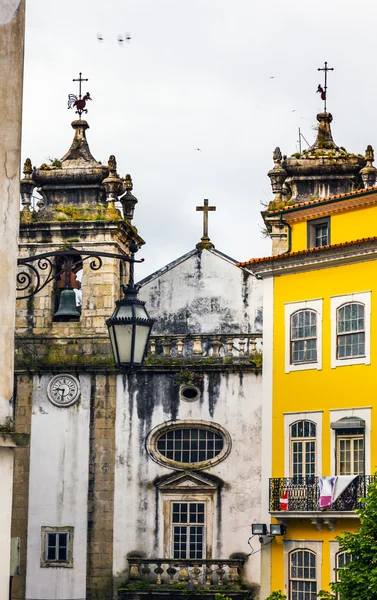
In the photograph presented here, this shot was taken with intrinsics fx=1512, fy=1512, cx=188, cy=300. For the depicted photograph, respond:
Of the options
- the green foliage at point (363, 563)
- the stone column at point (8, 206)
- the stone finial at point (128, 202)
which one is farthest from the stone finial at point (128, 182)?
the stone column at point (8, 206)

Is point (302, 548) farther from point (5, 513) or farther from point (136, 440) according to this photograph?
point (5, 513)

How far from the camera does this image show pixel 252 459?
35.7 metres

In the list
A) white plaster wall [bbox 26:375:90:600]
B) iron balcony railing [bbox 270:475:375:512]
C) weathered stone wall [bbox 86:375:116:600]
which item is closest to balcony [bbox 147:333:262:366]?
weathered stone wall [bbox 86:375:116:600]

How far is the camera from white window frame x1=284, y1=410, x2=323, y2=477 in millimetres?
31594

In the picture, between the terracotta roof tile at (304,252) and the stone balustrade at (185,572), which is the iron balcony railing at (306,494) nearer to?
the stone balustrade at (185,572)

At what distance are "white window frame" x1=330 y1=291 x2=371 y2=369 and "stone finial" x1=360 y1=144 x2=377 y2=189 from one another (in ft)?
17.7

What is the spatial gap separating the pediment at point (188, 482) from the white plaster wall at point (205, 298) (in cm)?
373

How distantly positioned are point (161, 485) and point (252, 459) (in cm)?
226

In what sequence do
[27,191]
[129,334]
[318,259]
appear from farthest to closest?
[27,191] → [318,259] → [129,334]

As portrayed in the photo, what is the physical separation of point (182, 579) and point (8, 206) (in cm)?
2509

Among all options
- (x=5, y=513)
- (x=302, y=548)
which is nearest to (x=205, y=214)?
(x=302, y=548)

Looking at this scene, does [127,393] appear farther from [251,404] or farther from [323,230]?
[323,230]

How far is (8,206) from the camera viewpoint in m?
11.1

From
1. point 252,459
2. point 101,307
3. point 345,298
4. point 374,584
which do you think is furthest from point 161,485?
point 374,584
